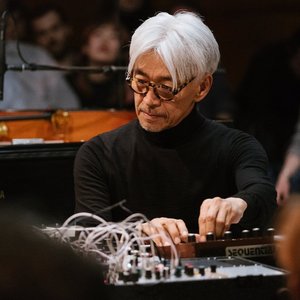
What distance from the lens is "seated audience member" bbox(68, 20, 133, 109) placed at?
6523mm

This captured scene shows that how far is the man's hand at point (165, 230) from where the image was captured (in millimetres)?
2502

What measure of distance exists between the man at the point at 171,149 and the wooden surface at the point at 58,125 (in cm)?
115

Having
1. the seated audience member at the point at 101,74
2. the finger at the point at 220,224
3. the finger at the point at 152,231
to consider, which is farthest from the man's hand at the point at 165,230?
the seated audience member at the point at 101,74

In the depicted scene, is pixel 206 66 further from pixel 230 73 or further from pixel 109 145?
pixel 230 73

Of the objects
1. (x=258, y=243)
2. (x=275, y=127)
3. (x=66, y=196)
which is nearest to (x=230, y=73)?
(x=275, y=127)

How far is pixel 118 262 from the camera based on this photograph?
2.20 metres

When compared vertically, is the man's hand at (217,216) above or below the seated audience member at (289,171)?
below

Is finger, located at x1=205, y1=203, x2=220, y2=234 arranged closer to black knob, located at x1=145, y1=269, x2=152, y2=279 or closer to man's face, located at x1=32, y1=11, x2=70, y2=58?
black knob, located at x1=145, y1=269, x2=152, y2=279

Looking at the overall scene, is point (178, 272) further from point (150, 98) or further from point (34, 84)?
point (34, 84)

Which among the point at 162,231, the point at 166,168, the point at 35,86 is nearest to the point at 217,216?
the point at 162,231

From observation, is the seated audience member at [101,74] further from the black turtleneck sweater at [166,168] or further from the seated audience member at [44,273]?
the seated audience member at [44,273]

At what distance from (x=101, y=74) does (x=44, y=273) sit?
551 centimetres

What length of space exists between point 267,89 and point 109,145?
151 inches

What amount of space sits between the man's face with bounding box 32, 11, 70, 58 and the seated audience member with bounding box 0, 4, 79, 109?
16 cm
